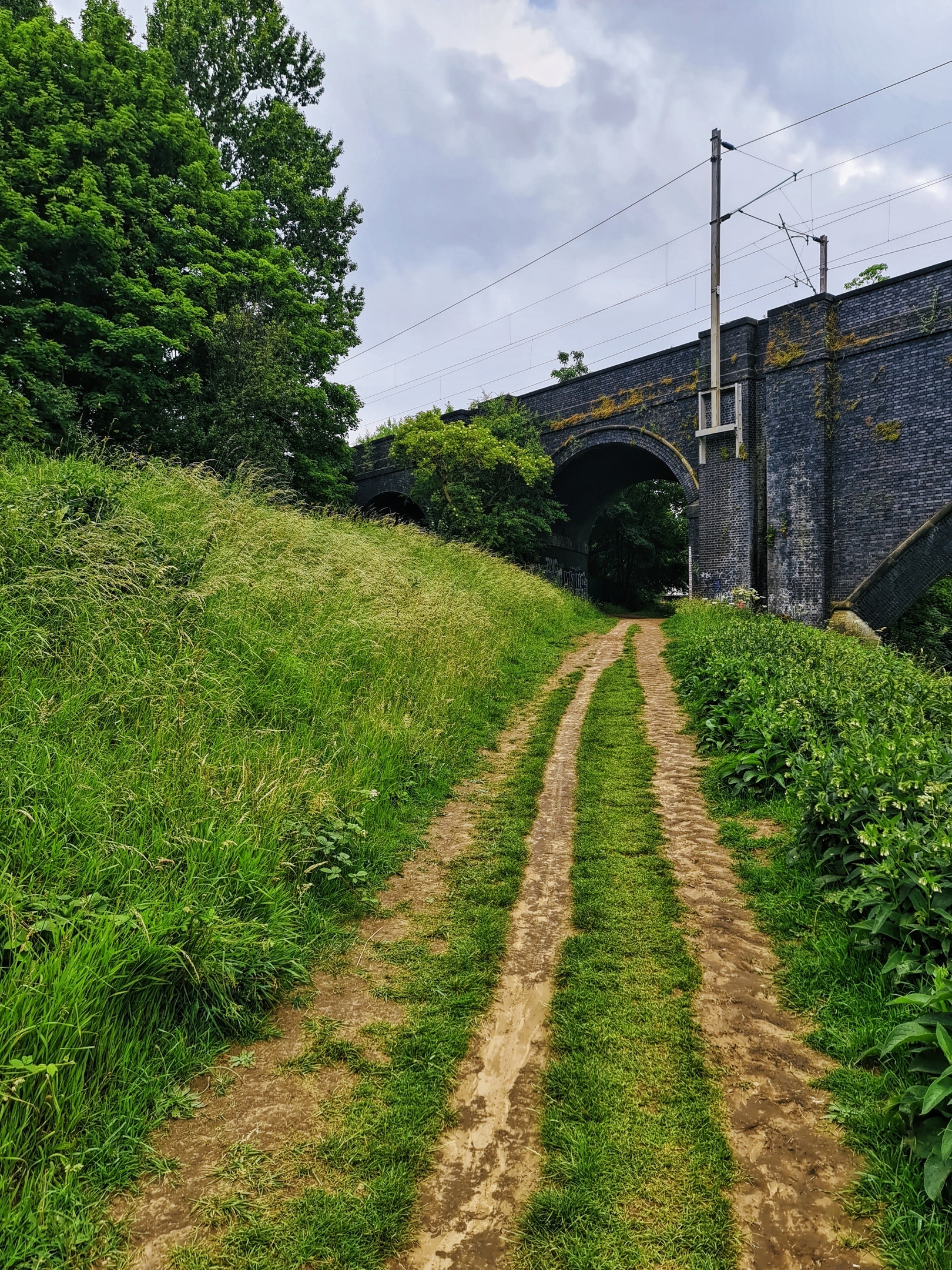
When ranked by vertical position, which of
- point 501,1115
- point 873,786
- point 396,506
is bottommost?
point 501,1115

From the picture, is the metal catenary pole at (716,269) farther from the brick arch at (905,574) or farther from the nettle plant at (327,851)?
the nettle plant at (327,851)

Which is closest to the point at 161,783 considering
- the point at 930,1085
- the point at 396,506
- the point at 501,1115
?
the point at 501,1115

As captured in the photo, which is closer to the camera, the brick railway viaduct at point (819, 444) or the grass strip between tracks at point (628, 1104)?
the grass strip between tracks at point (628, 1104)

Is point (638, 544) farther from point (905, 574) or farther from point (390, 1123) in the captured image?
point (390, 1123)

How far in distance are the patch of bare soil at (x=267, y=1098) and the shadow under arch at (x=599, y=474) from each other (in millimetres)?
15189

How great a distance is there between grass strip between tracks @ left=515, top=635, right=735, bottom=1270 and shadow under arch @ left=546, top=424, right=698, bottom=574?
1475 centimetres

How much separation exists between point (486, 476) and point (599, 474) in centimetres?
459

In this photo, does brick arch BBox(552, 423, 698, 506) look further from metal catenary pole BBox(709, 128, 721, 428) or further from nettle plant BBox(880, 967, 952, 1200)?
nettle plant BBox(880, 967, 952, 1200)

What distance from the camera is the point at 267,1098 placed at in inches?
89.3

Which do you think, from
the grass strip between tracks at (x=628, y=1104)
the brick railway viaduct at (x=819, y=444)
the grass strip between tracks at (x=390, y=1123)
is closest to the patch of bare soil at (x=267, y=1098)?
the grass strip between tracks at (x=390, y=1123)

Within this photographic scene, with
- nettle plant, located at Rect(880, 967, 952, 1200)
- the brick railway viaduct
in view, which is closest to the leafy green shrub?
nettle plant, located at Rect(880, 967, 952, 1200)

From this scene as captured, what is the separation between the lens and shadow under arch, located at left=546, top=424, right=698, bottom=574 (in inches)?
675

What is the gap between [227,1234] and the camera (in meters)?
1.77

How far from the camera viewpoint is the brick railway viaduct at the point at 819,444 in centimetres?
1255
